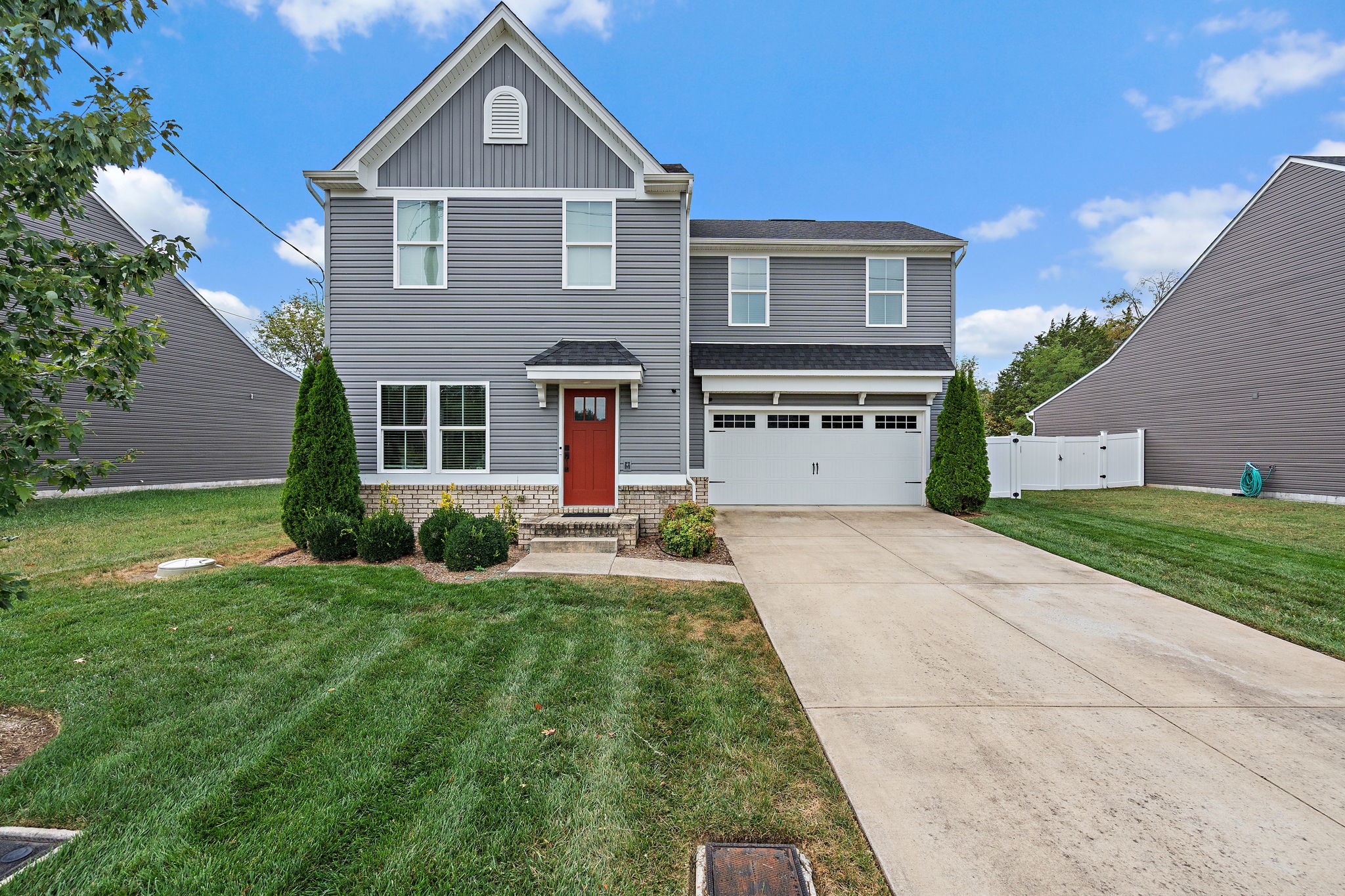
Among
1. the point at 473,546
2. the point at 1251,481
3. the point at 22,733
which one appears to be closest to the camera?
the point at 22,733

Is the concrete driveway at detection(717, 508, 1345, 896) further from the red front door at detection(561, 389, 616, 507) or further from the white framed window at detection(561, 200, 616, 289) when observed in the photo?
the white framed window at detection(561, 200, 616, 289)

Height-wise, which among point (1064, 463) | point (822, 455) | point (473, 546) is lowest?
point (473, 546)

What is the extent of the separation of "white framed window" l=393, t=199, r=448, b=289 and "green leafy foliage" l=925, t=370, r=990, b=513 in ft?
33.7

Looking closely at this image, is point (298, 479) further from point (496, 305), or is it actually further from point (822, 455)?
point (822, 455)

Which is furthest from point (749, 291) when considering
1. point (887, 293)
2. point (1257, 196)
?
point (1257, 196)

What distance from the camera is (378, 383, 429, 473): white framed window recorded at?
946cm

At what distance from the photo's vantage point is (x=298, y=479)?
8141 mm

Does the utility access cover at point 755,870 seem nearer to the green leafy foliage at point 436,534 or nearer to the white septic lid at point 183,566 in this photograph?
the green leafy foliage at point 436,534

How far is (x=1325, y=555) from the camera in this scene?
7.76 m

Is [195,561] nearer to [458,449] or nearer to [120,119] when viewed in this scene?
[458,449]

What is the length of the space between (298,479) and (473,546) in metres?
3.28

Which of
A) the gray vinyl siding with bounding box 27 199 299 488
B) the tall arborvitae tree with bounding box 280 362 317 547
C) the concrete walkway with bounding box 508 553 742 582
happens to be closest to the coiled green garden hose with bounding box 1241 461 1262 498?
the concrete walkway with bounding box 508 553 742 582

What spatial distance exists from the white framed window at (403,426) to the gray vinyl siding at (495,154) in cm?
362

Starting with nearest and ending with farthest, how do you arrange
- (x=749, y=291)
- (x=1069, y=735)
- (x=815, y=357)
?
(x=1069, y=735) → (x=815, y=357) → (x=749, y=291)
